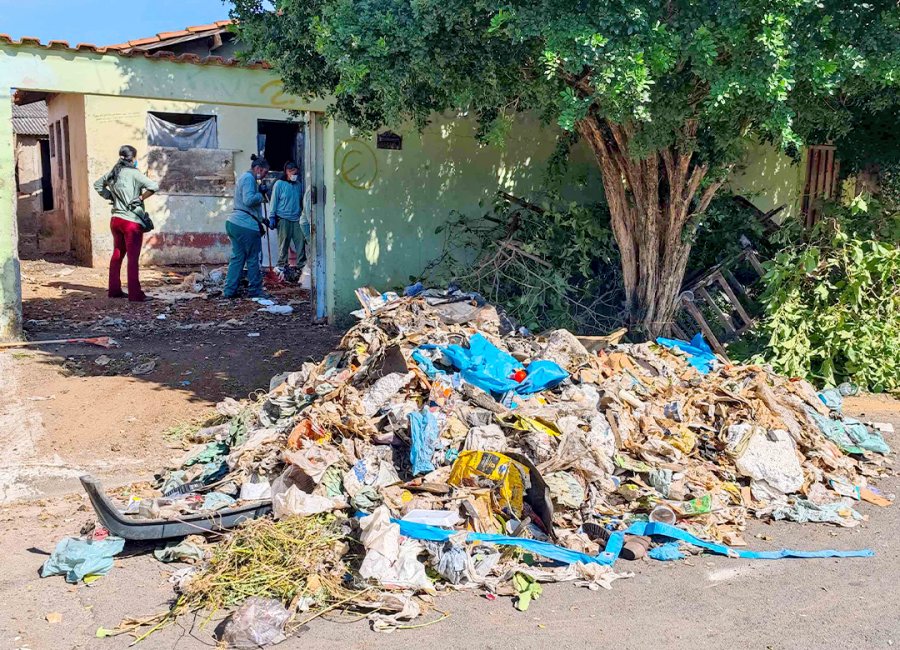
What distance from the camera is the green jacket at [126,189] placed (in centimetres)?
1052

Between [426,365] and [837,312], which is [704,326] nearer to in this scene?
[837,312]

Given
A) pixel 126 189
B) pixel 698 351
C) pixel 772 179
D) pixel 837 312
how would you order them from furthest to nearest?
pixel 772 179 < pixel 126 189 < pixel 837 312 < pixel 698 351

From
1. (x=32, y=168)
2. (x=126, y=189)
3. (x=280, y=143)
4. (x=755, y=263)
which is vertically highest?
(x=280, y=143)

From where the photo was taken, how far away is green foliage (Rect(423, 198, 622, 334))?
27.5 ft

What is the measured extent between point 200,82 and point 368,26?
4015 mm

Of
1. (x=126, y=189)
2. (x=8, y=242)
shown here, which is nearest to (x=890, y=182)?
(x=126, y=189)

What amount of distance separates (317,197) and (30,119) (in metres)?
11.6

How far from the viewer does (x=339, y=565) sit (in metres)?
4.08

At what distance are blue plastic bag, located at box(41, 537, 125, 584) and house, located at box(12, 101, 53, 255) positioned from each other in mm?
14691

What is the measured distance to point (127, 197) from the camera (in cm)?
1055

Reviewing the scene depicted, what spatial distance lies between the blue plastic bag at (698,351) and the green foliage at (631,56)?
5.50ft

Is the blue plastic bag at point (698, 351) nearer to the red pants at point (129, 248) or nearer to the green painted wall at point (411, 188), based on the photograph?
the green painted wall at point (411, 188)

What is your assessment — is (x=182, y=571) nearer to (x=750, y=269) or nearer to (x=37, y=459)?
(x=37, y=459)

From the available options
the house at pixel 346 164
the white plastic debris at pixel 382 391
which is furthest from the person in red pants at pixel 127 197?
the white plastic debris at pixel 382 391
